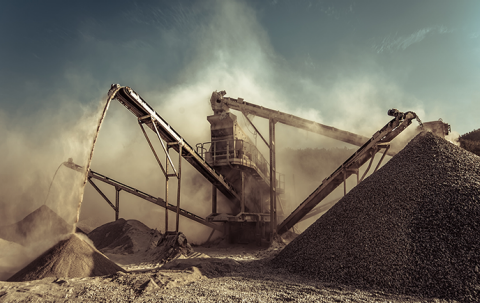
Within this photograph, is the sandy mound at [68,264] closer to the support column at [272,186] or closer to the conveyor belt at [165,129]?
the conveyor belt at [165,129]

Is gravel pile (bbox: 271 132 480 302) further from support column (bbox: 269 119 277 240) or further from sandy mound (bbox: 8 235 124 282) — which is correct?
support column (bbox: 269 119 277 240)

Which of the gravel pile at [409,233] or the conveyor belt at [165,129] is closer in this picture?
the gravel pile at [409,233]

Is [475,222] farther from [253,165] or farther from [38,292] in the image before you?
[253,165]

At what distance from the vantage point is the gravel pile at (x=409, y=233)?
5.11m

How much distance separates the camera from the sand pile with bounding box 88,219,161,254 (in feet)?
33.7

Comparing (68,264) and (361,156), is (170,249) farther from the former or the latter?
(361,156)

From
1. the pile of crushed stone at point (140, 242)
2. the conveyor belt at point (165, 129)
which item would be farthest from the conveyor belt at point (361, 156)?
the pile of crushed stone at point (140, 242)

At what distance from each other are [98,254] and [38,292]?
1.64m

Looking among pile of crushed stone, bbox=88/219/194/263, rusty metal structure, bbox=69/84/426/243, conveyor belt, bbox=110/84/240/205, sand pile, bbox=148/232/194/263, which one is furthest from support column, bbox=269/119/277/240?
sand pile, bbox=148/232/194/263

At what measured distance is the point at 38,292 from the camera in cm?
443

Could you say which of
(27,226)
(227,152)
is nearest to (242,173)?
(227,152)

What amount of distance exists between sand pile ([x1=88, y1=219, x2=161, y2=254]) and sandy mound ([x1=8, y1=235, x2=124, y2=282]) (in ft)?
14.2

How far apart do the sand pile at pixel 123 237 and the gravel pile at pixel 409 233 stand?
509cm

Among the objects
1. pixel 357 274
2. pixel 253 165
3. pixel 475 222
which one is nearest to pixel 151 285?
pixel 357 274
